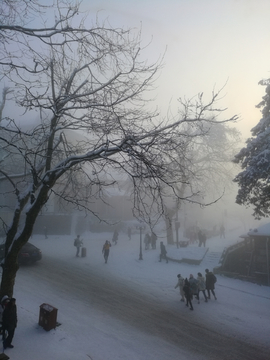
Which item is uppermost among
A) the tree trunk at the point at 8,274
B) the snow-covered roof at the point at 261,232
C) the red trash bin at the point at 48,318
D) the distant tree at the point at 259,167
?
the distant tree at the point at 259,167

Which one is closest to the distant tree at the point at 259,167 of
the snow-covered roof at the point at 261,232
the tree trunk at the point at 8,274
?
the snow-covered roof at the point at 261,232

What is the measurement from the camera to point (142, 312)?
9547mm

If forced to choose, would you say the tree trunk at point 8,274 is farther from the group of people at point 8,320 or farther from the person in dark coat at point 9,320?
the person in dark coat at point 9,320

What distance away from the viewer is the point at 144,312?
9562mm

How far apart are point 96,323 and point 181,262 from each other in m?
10.5

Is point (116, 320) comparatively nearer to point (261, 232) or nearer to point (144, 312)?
point (144, 312)

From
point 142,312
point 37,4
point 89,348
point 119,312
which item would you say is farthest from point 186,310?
point 37,4

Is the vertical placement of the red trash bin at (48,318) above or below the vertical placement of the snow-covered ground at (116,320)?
above

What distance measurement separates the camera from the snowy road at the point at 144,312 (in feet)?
24.2

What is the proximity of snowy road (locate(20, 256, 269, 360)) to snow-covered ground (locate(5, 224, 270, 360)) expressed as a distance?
0.46 feet

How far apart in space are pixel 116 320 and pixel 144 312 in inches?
53.0

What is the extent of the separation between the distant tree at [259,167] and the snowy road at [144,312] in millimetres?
5785

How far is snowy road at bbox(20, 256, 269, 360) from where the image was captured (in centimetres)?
739

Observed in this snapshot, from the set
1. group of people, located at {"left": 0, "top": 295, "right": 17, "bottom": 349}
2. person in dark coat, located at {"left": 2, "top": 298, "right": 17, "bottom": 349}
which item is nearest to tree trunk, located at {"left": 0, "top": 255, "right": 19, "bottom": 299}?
group of people, located at {"left": 0, "top": 295, "right": 17, "bottom": 349}
